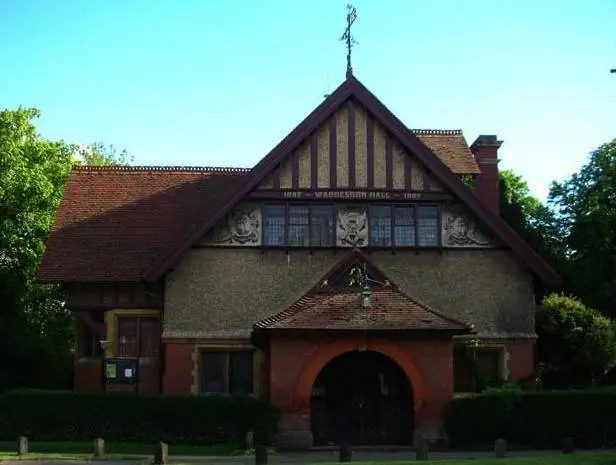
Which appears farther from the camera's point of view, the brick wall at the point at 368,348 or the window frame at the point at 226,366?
the window frame at the point at 226,366

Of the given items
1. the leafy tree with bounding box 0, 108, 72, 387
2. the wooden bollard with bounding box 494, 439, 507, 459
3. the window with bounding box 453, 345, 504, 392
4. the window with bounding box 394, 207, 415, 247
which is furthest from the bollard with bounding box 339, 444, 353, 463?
the leafy tree with bounding box 0, 108, 72, 387

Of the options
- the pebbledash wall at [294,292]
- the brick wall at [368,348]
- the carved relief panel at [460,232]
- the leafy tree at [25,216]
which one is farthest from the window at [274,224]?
the leafy tree at [25,216]

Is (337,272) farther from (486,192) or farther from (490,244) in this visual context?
(486,192)

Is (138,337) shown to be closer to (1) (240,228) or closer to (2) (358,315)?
(1) (240,228)

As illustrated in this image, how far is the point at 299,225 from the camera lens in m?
28.6

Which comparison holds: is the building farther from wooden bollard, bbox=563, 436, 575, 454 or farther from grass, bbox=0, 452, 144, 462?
grass, bbox=0, 452, 144, 462

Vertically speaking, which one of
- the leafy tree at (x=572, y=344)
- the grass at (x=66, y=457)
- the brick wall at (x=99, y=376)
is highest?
the leafy tree at (x=572, y=344)

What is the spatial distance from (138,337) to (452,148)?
15.3 meters

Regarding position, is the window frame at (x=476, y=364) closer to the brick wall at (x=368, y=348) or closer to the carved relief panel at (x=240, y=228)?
the brick wall at (x=368, y=348)

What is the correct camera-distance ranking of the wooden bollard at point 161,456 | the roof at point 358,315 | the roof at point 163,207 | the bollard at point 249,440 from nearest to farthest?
the wooden bollard at point 161,456, the bollard at point 249,440, the roof at point 358,315, the roof at point 163,207

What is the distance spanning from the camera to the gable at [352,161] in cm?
2838

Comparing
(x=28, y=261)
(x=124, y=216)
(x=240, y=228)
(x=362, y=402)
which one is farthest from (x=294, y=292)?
(x=28, y=261)

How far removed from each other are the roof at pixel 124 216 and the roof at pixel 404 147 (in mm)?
1331

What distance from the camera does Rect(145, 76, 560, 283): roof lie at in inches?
1089
